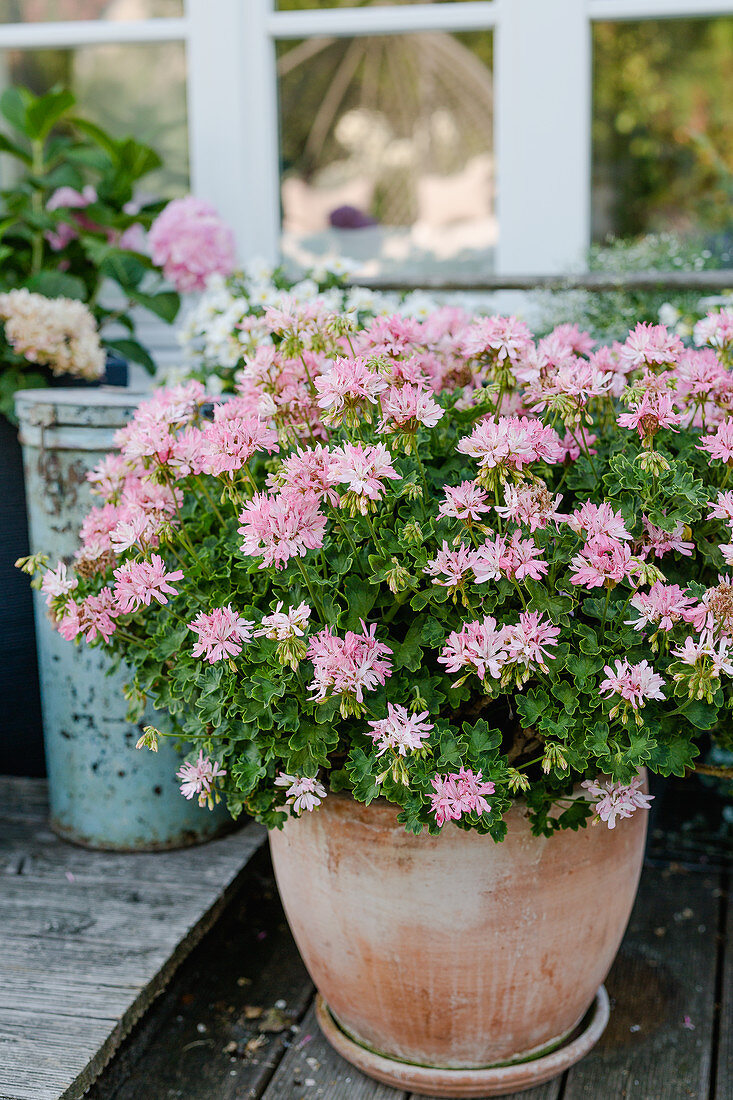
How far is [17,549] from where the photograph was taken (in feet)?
6.64

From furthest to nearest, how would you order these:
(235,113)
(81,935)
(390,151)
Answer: (390,151)
(235,113)
(81,935)

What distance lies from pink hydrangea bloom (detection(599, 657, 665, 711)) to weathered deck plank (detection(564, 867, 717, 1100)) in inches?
28.0

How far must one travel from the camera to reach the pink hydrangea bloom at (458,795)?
1094mm

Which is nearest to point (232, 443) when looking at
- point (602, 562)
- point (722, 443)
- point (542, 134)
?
point (602, 562)

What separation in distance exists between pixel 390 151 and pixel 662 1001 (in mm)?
2306

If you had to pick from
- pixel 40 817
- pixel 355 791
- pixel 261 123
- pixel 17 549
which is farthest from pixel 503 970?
pixel 261 123

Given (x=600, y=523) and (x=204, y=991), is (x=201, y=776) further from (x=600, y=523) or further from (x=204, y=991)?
(x=204, y=991)

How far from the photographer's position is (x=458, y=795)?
1104mm

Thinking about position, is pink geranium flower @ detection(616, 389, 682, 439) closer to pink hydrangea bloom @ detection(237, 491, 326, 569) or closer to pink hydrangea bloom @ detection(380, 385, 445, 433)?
pink hydrangea bloom @ detection(380, 385, 445, 433)

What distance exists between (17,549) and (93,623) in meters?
0.85

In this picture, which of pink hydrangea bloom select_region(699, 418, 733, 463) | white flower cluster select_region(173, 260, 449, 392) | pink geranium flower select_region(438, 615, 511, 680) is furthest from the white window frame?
pink geranium flower select_region(438, 615, 511, 680)

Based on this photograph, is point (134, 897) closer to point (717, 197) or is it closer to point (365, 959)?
point (365, 959)

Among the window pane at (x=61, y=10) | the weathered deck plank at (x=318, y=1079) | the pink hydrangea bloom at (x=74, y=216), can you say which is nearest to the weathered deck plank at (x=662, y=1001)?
the weathered deck plank at (x=318, y=1079)

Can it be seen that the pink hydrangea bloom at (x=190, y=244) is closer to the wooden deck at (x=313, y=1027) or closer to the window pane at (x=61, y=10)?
the window pane at (x=61, y=10)
